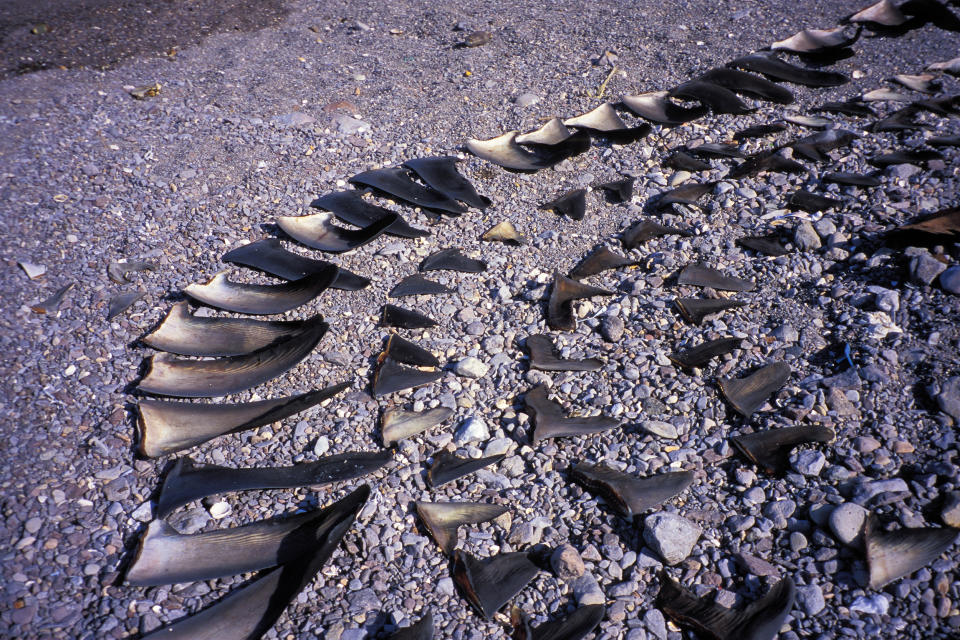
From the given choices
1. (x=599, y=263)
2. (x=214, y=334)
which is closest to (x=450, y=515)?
(x=214, y=334)

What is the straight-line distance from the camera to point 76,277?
2.16 meters

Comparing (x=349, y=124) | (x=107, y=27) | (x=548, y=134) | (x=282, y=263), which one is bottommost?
(x=282, y=263)

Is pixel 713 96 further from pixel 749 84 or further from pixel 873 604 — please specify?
pixel 873 604

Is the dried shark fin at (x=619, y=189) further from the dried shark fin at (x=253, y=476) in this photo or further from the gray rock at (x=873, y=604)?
the gray rock at (x=873, y=604)

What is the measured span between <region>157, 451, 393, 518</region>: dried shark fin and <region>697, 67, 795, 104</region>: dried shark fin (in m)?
2.58

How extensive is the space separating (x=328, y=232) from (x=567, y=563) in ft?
4.84

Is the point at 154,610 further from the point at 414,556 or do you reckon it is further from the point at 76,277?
the point at 76,277

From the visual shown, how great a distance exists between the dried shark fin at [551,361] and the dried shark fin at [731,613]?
66 cm

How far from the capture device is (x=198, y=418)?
171cm

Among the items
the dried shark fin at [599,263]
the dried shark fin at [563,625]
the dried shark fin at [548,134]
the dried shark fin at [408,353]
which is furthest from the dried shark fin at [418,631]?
the dried shark fin at [548,134]

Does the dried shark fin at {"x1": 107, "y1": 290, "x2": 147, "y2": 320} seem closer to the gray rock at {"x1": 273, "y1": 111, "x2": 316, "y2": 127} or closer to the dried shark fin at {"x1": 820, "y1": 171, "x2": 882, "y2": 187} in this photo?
the gray rock at {"x1": 273, "y1": 111, "x2": 316, "y2": 127}

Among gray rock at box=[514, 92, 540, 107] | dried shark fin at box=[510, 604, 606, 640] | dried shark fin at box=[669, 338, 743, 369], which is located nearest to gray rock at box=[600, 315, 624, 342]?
dried shark fin at box=[669, 338, 743, 369]

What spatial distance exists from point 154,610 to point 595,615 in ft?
2.89

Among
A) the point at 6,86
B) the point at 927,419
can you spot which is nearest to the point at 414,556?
the point at 927,419
